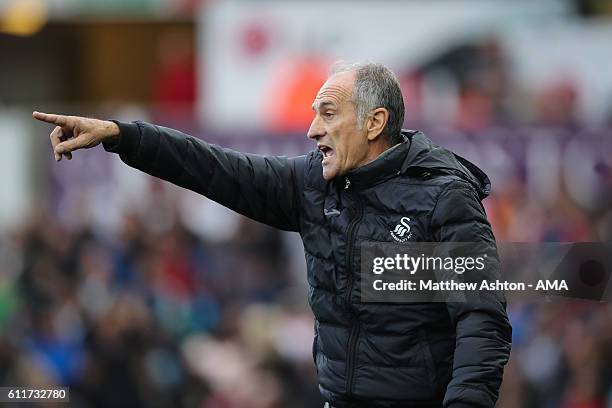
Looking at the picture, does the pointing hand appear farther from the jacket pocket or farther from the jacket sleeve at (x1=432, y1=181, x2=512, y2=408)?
the jacket pocket

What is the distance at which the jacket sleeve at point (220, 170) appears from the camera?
15.2 ft

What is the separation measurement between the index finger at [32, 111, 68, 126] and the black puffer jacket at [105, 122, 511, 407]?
22 centimetres

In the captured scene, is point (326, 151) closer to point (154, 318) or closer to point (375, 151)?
point (375, 151)

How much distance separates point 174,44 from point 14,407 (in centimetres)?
1284

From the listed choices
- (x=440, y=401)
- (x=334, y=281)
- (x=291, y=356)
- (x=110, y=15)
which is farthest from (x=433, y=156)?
(x=110, y=15)

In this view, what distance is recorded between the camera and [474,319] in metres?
4.30

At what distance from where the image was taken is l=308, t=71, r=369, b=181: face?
462 centimetres

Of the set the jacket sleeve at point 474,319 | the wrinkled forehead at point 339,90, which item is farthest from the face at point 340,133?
the jacket sleeve at point 474,319

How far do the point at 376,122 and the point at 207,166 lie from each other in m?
0.61

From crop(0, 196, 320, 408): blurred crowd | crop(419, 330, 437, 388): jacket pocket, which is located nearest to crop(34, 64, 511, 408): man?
crop(419, 330, 437, 388): jacket pocket

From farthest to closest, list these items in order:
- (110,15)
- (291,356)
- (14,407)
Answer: (110,15) → (291,356) → (14,407)

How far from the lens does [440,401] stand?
14.8 feet

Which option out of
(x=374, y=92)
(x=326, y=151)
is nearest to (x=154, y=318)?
(x=326, y=151)

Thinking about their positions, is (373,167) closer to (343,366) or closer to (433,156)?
(433,156)
